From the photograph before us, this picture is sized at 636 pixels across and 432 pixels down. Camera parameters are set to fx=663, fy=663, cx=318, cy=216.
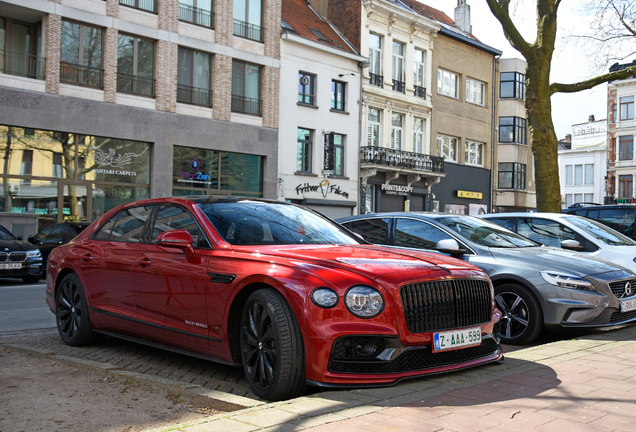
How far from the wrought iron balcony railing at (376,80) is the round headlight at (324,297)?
30279mm

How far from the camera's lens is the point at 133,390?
4957 mm

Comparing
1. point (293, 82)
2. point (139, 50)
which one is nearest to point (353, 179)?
point (293, 82)

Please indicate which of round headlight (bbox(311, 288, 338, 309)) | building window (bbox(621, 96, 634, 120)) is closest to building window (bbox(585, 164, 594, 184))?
building window (bbox(621, 96, 634, 120))

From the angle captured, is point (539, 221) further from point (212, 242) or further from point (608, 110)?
point (608, 110)

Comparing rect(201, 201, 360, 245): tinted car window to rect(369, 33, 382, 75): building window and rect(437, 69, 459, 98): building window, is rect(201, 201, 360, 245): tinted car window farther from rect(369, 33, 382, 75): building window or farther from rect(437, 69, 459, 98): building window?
rect(437, 69, 459, 98): building window

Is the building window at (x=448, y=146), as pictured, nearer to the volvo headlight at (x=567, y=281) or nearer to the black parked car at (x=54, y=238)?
the black parked car at (x=54, y=238)

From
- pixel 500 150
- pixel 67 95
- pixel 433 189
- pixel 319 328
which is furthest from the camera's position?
pixel 500 150

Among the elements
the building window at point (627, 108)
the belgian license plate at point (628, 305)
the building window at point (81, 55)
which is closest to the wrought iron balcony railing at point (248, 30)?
the building window at point (81, 55)

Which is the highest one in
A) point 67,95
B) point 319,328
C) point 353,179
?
point 67,95

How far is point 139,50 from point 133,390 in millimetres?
21213

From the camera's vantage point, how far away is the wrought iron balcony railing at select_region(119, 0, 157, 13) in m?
23.8

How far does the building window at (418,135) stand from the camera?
36.6 meters

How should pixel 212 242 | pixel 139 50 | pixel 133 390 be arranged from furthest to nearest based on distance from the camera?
pixel 139 50 → pixel 212 242 → pixel 133 390

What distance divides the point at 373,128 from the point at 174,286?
29301 millimetres
